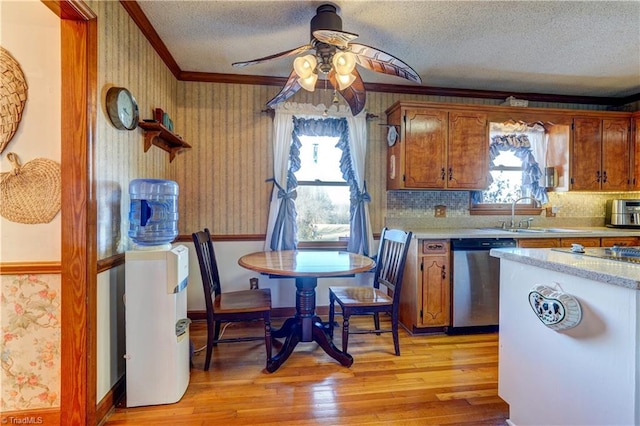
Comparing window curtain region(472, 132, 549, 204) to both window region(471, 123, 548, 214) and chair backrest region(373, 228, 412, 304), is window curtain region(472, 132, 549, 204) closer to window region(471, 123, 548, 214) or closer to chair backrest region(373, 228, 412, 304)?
window region(471, 123, 548, 214)

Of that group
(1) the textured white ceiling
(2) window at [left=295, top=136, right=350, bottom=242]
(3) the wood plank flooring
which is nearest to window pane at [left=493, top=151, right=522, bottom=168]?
(1) the textured white ceiling

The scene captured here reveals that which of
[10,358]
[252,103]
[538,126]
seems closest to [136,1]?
[252,103]

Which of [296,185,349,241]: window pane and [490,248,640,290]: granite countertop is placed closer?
[490,248,640,290]: granite countertop

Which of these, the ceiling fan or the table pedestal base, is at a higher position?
the ceiling fan

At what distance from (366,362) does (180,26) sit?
9.41ft

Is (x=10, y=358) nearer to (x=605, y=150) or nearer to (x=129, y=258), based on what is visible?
(x=129, y=258)

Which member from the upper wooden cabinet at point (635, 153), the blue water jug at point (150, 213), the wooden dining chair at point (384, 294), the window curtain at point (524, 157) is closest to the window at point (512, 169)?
the window curtain at point (524, 157)

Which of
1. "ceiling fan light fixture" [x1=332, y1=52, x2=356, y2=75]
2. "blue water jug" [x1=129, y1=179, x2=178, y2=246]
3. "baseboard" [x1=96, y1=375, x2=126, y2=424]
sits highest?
"ceiling fan light fixture" [x1=332, y1=52, x2=356, y2=75]

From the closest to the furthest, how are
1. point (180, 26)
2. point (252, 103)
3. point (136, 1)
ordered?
→ point (136, 1) → point (180, 26) → point (252, 103)

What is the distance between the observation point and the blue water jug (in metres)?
1.99

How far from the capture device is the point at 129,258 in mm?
1787

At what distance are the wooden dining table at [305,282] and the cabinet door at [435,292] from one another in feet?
2.50

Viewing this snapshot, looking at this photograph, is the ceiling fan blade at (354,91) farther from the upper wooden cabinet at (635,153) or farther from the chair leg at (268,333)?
the upper wooden cabinet at (635,153)

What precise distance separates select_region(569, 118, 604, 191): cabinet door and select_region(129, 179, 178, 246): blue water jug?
13.2ft
